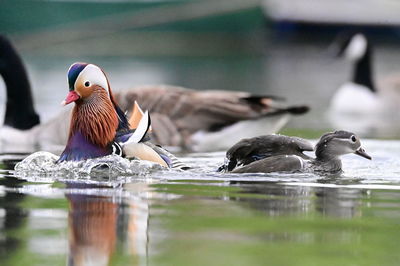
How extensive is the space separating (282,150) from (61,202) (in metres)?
2.32

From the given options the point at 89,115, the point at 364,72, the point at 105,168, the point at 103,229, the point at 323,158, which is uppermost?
the point at 364,72

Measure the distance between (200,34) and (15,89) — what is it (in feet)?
71.6

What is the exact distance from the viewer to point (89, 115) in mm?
9086

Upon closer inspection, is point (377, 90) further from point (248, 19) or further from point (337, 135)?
point (248, 19)

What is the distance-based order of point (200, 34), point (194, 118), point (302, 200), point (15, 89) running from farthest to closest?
point (200, 34)
point (15, 89)
point (194, 118)
point (302, 200)

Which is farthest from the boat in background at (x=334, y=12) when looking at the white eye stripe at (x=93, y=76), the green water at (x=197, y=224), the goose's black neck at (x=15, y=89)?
the green water at (x=197, y=224)

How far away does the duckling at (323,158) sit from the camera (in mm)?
9055

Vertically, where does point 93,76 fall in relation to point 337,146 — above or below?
above

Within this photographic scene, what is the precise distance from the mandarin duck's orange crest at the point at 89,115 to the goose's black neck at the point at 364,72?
1185 cm

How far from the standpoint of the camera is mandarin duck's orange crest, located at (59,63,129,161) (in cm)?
903

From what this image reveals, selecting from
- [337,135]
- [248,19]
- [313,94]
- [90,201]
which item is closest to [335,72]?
[248,19]

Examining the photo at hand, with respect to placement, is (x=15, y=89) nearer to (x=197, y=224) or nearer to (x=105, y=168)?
(x=105, y=168)

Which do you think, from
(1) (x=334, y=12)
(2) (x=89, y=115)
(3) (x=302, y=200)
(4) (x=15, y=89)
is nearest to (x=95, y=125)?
(2) (x=89, y=115)

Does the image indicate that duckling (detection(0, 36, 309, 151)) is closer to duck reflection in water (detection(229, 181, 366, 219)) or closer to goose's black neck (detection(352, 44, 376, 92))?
duck reflection in water (detection(229, 181, 366, 219))
